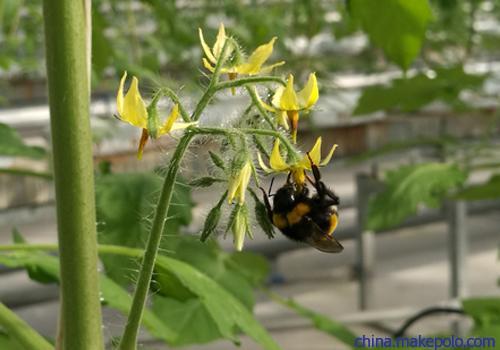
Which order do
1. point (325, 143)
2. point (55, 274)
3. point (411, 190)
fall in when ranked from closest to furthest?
point (55, 274)
point (411, 190)
point (325, 143)

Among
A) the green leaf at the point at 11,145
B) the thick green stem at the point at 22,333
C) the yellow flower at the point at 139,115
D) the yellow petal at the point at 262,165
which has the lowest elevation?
the thick green stem at the point at 22,333

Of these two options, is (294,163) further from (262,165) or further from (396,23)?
(396,23)

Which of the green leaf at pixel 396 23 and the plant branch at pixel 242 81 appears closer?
the plant branch at pixel 242 81

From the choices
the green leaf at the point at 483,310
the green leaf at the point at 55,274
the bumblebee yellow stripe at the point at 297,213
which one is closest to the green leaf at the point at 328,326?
the green leaf at the point at 483,310

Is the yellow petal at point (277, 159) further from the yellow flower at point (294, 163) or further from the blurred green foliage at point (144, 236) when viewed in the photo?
the blurred green foliage at point (144, 236)

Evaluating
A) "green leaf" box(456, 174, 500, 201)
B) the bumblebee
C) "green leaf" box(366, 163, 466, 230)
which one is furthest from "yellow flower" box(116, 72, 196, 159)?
"green leaf" box(366, 163, 466, 230)

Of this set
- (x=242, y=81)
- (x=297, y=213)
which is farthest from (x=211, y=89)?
(x=297, y=213)

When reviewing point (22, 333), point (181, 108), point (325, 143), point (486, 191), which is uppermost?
point (325, 143)

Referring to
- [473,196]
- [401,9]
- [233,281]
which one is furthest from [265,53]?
[473,196]
